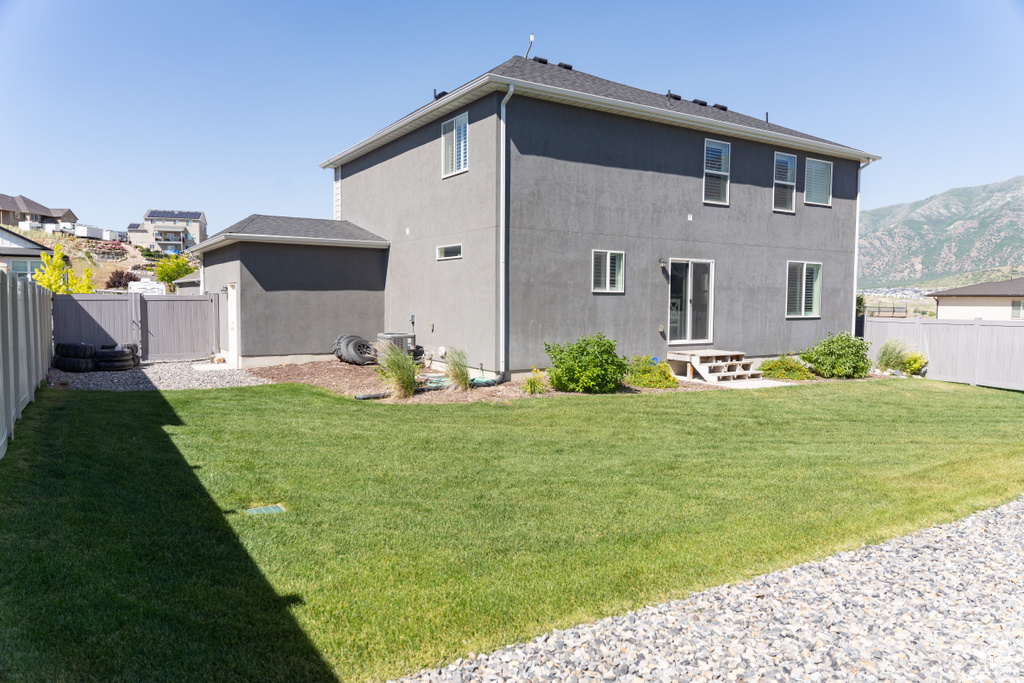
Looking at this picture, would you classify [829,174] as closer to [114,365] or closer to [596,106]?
[596,106]

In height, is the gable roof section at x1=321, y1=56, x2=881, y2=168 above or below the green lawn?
above

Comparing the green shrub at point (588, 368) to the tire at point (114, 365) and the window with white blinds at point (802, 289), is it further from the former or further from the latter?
the tire at point (114, 365)

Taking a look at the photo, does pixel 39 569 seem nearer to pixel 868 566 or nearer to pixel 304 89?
pixel 868 566

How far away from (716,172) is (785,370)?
5.03 m

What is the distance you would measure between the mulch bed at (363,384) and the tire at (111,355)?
3.13 m

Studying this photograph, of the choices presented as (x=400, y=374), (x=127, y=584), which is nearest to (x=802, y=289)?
(x=400, y=374)

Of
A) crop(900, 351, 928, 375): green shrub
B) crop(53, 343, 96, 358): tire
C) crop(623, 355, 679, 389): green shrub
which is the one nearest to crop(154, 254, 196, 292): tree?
crop(53, 343, 96, 358): tire

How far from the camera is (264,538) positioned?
14.8 ft

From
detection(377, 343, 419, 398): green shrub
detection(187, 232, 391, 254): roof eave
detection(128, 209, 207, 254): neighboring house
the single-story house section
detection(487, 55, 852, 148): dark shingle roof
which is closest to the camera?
detection(377, 343, 419, 398): green shrub

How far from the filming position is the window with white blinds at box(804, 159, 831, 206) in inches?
654

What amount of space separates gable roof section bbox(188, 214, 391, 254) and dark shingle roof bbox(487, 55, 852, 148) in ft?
18.1

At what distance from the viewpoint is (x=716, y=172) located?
14.9m

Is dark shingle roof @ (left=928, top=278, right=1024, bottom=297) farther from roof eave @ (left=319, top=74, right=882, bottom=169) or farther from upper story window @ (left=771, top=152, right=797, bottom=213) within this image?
upper story window @ (left=771, top=152, right=797, bottom=213)

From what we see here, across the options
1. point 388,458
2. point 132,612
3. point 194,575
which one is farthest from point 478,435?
point 132,612
